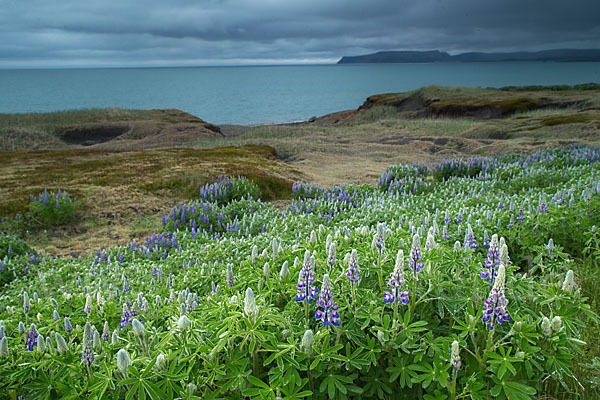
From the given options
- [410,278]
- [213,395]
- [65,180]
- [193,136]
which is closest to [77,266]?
[213,395]

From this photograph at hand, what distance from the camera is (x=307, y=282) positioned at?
2.67 m

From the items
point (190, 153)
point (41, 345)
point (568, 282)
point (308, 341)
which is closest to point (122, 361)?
point (41, 345)

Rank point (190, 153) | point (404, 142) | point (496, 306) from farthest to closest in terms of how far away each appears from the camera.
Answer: point (404, 142), point (190, 153), point (496, 306)

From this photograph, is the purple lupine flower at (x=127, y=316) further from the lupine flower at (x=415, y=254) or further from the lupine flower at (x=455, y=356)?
the lupine flower at (x=455, y=356)

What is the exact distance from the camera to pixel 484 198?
7867 mm

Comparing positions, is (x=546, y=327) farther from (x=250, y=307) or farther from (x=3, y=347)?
(x=3, y=347)

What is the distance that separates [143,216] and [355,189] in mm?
5651

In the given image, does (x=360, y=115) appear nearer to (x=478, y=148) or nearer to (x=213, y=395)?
(x=478, y=148)

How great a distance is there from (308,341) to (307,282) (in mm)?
426

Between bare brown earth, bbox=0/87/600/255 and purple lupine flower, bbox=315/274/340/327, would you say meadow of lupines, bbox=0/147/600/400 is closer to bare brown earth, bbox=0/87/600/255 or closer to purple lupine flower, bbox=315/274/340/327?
purple lupine flower, bbox=315/274/340/327

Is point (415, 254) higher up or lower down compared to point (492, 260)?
higher up

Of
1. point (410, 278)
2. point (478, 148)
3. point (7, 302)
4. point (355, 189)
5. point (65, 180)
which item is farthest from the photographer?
point (478, 148)

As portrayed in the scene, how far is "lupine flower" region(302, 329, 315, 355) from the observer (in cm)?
234

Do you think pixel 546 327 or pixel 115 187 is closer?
pixel 546 327
